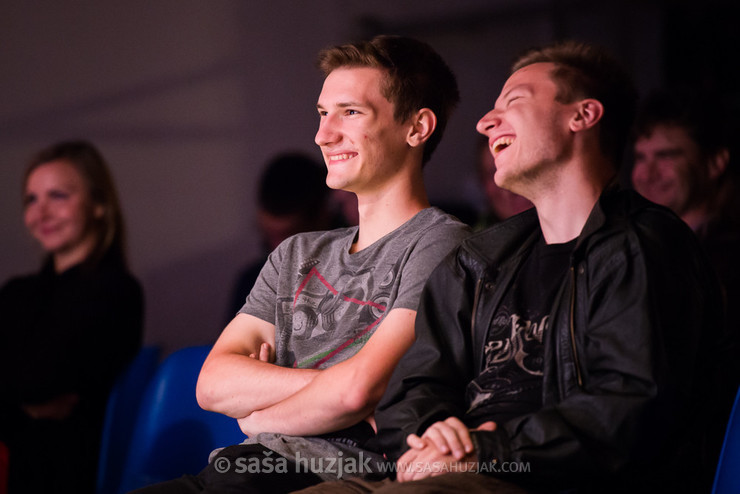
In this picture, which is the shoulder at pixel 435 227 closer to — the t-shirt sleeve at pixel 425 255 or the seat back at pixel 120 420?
the t-shirt sleeve at pixel 425 255

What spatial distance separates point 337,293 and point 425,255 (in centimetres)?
22

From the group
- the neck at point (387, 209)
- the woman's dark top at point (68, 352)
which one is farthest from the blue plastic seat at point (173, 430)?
the neck at point (387, 209)

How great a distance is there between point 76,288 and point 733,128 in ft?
7.65

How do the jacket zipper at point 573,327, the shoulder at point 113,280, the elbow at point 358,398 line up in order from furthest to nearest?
the shoulder at point 113,280 → the elbow at point 358,398 → the jacket zipper at point 573,327

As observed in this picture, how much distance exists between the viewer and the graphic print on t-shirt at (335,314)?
1656 mm

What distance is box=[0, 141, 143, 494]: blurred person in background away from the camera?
250cm

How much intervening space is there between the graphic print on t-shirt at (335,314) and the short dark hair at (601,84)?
0.51 metres

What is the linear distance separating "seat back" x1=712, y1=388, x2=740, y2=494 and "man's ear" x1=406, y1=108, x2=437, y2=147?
0.87m

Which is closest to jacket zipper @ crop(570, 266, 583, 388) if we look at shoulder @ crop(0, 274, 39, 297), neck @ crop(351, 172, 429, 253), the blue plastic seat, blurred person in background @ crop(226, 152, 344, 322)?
neck @ crop(351, 172, 429, 253)

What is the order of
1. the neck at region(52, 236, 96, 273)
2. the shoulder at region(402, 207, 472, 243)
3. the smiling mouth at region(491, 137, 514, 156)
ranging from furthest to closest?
the neck at region(52, 236, 96, 273) → the shoulder at region(402, 207, 472, 243) → the smiling mouth at region(491, 137, 514, 156)

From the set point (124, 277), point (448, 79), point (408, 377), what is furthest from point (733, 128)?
point (124, 277)

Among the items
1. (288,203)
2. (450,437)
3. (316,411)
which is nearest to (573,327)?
(450,437)

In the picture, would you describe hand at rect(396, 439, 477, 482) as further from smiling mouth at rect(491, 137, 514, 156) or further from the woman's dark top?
the woman's dark top

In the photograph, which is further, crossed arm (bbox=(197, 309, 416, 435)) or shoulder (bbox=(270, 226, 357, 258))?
shoulder (bbox=(270, 226, 357, 258))
